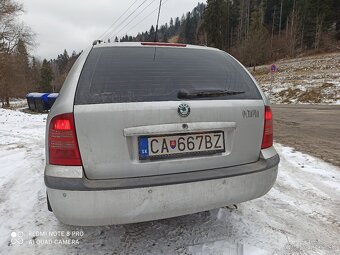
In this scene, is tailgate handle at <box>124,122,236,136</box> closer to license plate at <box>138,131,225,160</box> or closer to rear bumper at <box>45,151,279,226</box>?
license plate at <box>138,131,225,160</box>

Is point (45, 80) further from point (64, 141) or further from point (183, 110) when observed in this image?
point (183, 110)

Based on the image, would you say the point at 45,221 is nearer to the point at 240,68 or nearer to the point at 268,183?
the point at 268,183

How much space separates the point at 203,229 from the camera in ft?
8.95

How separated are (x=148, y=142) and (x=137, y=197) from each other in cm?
39

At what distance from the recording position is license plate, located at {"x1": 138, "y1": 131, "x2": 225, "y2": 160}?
82.4 inches

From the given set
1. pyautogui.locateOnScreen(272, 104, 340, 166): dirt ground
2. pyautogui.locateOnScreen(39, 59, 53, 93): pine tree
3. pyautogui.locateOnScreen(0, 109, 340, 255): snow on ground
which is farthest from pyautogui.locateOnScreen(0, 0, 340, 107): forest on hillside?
pyautogui.locateOnScreen(0, 109, 340, 255): snow on ground

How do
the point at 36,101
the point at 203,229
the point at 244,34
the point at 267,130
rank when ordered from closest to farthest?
the point at 267,130, the point at 203,229, the point at 36,101, the point at 244,34

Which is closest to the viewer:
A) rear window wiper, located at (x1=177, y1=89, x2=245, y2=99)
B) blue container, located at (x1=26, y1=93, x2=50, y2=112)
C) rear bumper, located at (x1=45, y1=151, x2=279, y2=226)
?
rear bumper, located at (x1=45, y1=151, x2=279, y2=226)

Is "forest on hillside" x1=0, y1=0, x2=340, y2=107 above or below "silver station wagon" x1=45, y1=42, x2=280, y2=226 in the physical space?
above

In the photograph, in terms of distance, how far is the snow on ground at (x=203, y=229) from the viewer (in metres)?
2.44

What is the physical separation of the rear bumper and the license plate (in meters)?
0.16

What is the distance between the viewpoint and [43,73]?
261 ft

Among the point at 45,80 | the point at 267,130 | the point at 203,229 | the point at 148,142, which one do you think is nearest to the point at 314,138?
the point at 267,130

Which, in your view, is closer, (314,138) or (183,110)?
(183,110)
